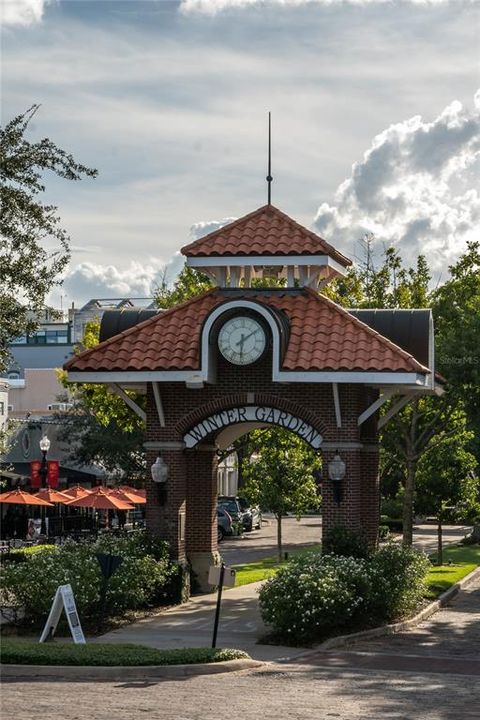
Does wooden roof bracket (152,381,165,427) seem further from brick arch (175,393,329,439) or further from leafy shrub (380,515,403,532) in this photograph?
leafy shrub (380,515,403,532)

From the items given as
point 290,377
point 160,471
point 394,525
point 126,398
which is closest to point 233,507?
point 394,525

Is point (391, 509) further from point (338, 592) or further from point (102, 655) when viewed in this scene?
point (102, 655)

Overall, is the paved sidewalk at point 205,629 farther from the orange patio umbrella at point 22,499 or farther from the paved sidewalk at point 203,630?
the orange patio umbrella at point 22,499

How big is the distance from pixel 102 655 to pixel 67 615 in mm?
2121

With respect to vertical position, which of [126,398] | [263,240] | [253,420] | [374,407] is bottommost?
[253,420]

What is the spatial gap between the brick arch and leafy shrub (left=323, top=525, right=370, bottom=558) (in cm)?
213

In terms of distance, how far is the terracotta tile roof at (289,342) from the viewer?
2888 centimetres

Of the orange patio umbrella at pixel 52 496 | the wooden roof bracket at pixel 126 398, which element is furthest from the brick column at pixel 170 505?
the orange patio umbrella at pixel 52 496

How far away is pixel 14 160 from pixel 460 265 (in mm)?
20235

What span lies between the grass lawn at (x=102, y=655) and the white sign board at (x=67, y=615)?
0.58 metres

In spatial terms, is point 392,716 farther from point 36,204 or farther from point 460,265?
point 460,265

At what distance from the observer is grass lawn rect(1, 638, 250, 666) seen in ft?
65.8

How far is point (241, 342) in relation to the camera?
29438 mm

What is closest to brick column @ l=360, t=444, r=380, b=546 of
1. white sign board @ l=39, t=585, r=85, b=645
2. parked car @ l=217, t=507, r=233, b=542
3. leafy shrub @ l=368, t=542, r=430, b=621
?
leafy shrub @ l=368, t=542, r=430, b=621
